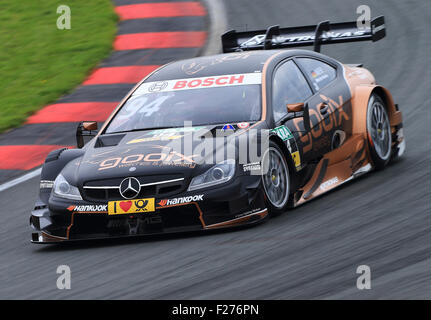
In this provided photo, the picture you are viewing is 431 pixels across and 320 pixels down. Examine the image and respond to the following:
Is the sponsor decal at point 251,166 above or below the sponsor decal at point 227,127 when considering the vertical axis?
below

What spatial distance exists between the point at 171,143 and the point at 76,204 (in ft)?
2.80

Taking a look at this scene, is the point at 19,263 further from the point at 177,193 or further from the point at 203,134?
the point at 203,134

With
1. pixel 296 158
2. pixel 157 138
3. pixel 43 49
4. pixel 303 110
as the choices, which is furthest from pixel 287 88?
pixel 43 49

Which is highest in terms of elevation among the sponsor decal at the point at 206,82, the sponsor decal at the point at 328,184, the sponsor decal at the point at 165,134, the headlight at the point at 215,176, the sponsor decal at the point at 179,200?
the sponsor decal at the point at 206,82

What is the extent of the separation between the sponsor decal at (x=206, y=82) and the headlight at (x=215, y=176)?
1189 mm

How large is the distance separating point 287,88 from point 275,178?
1096mm

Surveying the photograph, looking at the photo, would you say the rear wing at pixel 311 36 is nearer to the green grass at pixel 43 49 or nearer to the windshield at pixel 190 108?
the windshield at pixel 190 108

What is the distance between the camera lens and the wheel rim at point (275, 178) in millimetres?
7055

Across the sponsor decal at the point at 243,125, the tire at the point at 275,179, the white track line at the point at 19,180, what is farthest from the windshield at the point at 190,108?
the white track line at the point at 19,180

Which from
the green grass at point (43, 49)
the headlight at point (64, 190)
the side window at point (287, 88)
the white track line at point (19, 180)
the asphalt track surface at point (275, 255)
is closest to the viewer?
the asphalt track surface at point (275, 255)

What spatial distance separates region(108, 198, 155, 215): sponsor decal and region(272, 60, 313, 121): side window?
56.6 inches

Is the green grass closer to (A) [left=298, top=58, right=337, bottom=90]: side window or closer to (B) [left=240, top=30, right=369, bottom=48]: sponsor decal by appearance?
(B) [left=240, top=30, right=369, bottom=48]: sponsor decal
